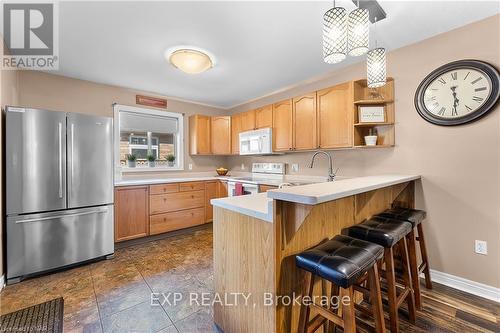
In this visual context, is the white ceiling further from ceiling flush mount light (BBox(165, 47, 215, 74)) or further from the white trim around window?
the white trim around window

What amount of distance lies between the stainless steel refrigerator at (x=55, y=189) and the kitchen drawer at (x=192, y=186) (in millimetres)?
1082

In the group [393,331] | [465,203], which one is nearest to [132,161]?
[393,331]

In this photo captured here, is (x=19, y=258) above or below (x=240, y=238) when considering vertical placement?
below

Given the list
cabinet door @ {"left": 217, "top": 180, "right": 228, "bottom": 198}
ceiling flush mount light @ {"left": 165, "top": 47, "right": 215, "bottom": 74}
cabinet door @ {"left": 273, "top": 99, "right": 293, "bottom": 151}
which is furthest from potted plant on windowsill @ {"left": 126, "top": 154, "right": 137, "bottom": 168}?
cabinet door @ {"left": 273, "top": 99, "right": 293, "bottom": 151}

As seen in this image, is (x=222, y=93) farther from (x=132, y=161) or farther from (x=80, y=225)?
(x=80, y=225)

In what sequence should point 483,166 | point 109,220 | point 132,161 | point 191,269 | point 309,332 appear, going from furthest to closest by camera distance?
1. point 132,161
2. point 109,220
3. point 191,269
4. point 483,166
5. point 309,332

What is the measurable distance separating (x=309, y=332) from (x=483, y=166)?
6.86ft

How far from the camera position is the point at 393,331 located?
1.46 meters

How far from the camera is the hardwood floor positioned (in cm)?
163

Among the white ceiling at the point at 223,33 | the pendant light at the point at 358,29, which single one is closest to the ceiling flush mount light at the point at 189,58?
the white ceiling at the point at 223,33

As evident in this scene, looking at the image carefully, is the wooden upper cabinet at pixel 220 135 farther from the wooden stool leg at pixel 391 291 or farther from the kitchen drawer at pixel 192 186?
the wooden stool leg at pixel 391 291

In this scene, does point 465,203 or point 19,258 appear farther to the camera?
point 19,258

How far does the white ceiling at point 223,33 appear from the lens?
1.81 metres

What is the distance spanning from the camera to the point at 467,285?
80.4 inches
